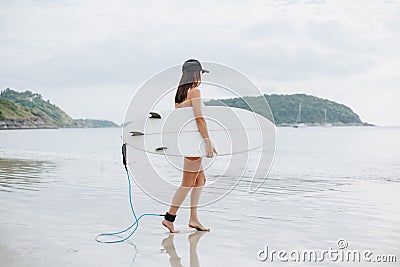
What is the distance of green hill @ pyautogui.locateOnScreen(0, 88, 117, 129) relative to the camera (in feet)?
365

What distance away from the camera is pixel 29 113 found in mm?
124875

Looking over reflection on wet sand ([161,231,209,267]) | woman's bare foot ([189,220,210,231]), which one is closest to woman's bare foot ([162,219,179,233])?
reflection on wet sand ([161,231,209,267])

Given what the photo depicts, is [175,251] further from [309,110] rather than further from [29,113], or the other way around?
[29,113]

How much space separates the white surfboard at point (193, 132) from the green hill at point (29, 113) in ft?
355

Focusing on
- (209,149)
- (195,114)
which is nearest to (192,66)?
(195,114)

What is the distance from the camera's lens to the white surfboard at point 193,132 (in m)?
5.27

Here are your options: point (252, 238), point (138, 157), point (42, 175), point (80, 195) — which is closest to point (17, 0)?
point (138, 157)

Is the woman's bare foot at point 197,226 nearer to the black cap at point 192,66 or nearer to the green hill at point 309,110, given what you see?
the black cap at point 192,66

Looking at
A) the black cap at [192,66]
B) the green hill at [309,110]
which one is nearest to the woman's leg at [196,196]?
the black cap at [192,66]

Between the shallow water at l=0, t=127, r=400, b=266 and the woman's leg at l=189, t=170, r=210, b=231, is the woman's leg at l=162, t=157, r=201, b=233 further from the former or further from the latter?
the shallow water at l=0, t=127, r=400, b=266

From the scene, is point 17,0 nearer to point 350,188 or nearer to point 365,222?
point 350,188

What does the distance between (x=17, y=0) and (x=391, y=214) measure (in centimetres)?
Result: 2395

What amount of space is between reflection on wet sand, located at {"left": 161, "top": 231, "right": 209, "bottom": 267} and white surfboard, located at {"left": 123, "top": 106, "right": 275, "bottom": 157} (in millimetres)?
828

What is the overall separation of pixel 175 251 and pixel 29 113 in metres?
127
